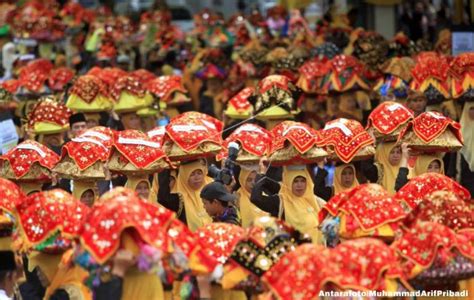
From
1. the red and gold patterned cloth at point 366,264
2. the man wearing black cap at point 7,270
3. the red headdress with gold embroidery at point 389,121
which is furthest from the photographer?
the red headdress with gold embroidery at point 389,121

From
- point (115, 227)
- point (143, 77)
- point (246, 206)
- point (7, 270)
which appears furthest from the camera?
point (143, 77)

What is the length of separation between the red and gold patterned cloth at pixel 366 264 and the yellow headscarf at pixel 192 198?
4204 mm

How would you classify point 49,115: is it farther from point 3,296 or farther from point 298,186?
point 3,296

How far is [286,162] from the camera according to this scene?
16.0 m

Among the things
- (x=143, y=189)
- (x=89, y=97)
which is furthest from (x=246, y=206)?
(x=89, y=97)

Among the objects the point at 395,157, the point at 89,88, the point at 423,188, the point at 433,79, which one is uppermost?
the point at 423,188

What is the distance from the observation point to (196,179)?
53.0ft

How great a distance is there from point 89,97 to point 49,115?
98.7 inches

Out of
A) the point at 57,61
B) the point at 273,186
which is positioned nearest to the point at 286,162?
the point at 273,186

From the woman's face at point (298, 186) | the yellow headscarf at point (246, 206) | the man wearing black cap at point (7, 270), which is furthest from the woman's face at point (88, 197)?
the man wearing black cap at point (7, 270)

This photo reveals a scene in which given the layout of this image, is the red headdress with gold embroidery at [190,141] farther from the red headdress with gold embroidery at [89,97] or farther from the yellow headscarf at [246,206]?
the red headdress with gold embroidery at [89,97]

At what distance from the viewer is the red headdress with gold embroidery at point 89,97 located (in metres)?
21.6

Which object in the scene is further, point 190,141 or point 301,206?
point 190,141

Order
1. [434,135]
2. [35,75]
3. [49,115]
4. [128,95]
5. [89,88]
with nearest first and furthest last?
[434,135], [49,115], [89,88], [128,95], [35,75]
